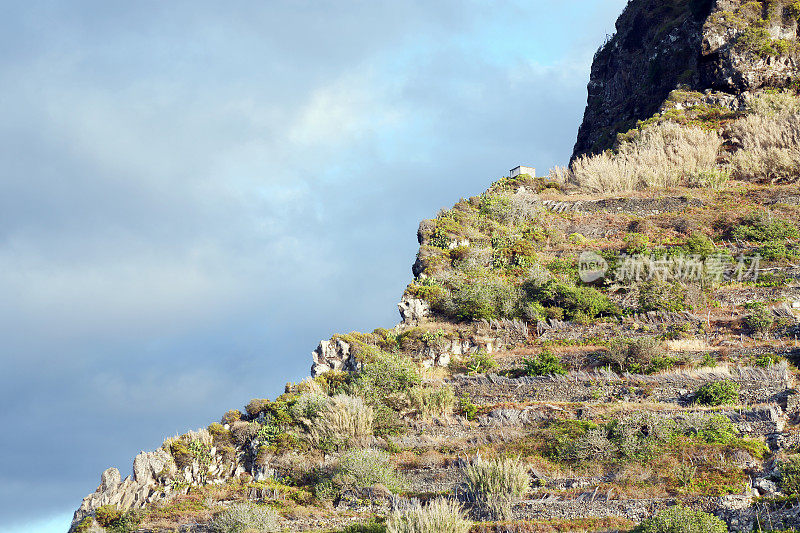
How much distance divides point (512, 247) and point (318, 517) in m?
23.8

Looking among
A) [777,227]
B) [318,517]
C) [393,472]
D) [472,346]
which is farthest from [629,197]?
[318,517]

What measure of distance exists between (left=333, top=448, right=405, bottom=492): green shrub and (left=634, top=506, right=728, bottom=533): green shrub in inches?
349

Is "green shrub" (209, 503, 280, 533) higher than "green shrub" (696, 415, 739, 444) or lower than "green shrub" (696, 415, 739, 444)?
lower

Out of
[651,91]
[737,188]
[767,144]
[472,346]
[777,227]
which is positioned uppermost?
[651,91]

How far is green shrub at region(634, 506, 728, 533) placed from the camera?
17250 mm

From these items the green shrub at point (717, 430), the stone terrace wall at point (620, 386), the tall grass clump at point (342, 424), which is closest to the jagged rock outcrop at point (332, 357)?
the tall grass clump at point (342, 424)

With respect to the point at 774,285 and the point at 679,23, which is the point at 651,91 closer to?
the point at 679,23

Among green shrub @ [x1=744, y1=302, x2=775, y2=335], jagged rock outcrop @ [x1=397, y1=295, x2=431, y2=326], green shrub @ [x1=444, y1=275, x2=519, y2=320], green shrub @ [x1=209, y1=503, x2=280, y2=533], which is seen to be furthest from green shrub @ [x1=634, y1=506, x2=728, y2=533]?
jagged rock outcrop @ [x1=397, y1=295, x2=431, y2=326]

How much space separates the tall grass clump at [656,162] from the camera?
52594 millimetres

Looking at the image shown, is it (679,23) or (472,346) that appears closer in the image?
(472,346)

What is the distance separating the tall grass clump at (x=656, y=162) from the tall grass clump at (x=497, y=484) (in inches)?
1376

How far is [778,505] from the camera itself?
19078 mm

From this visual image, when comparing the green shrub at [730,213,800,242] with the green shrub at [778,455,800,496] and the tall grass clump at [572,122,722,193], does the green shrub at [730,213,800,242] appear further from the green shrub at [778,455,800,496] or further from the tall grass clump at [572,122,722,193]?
the green shrub at [778,455,800,496]

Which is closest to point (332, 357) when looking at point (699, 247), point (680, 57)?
point (699, 247)
